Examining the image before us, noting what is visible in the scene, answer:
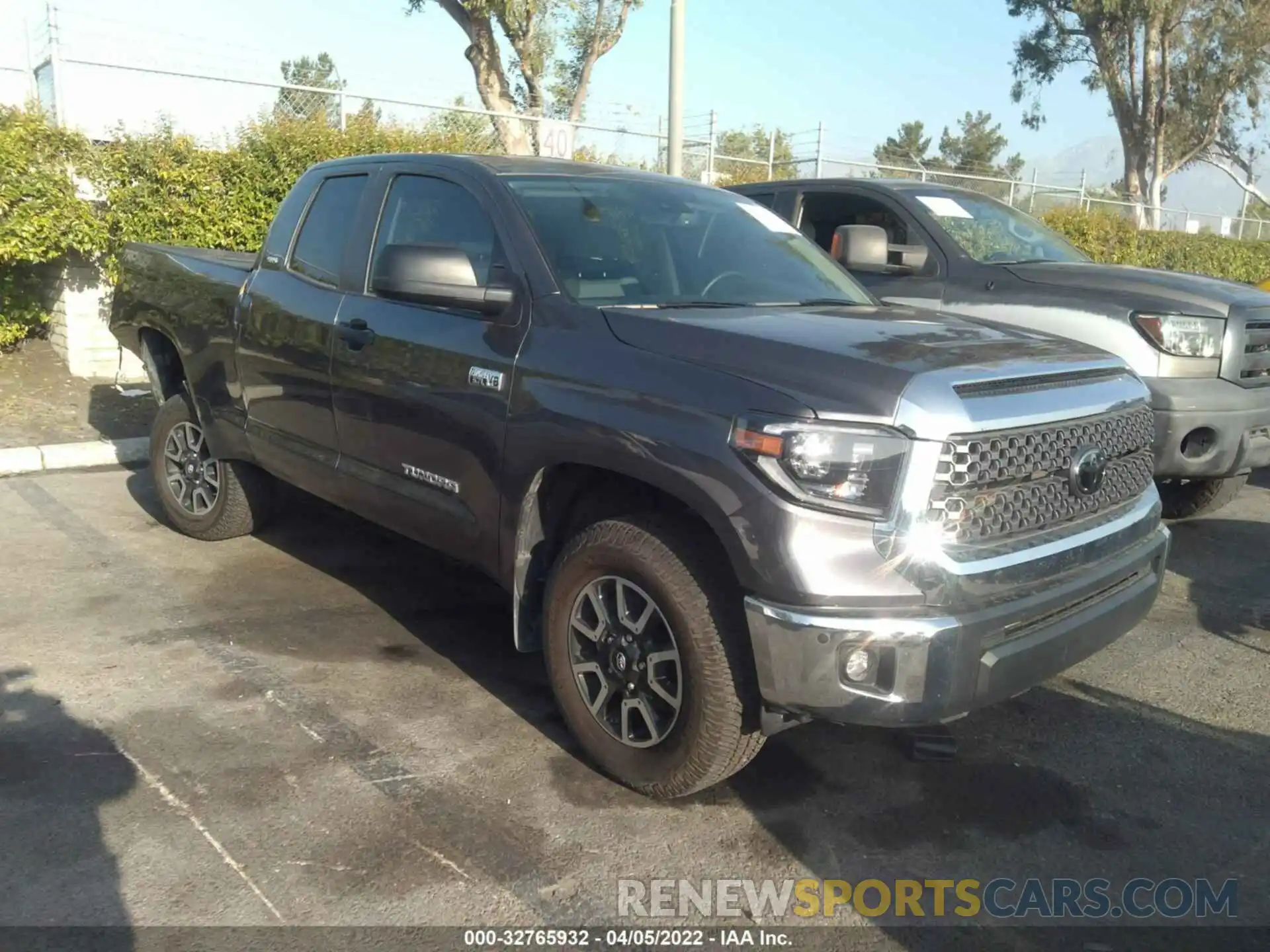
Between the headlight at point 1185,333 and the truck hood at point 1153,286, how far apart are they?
0.17 feet

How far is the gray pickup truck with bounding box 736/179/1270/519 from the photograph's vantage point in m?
5.55

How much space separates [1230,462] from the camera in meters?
A: 5.62

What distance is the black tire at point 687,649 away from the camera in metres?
3.01

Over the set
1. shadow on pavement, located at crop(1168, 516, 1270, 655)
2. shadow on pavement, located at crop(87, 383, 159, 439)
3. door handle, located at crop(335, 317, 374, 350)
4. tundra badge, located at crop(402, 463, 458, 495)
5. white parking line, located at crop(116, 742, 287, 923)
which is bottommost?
white parking line, located at crop(116, 742, 287, 923)

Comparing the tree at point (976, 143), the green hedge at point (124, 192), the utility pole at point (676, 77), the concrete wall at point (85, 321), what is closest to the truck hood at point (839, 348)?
the green hedge at point (124, 192)

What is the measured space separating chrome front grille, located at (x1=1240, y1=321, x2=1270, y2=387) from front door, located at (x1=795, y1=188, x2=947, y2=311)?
1.64m

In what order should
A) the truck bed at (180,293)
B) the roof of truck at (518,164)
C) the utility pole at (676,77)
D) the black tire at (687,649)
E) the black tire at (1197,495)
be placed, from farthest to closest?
1. the utility pole at (676,77)
2. the black tire at (1197,495)
3. the truck bed at (180,293)
4. the roof of truck at (518,164)
5. the black tire at (687,649)

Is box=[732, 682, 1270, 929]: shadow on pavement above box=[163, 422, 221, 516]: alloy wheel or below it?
below

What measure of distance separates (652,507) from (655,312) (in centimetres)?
66

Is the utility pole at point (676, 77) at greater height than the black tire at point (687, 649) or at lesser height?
greater

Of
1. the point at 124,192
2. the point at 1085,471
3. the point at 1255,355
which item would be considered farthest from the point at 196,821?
the point at 124,192

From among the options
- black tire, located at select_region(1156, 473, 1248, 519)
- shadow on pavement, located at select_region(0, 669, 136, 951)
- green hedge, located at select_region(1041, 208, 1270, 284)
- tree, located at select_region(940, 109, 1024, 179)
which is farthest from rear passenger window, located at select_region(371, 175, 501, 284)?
tree, located at select_region(940, 109, 1024, 179)

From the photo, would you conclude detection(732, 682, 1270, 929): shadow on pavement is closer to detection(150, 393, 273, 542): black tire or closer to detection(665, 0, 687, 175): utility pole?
detection(150, 393, 273, 542): black tire

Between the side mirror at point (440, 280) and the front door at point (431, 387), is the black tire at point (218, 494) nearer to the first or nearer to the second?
the front door at point (431, 387)
